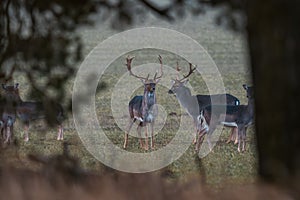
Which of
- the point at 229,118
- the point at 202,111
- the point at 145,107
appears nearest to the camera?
the point at 229,118

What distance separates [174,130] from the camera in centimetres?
1784

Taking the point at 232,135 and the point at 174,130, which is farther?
the point at 174,130

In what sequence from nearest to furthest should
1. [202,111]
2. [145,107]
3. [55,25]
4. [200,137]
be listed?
1. [55,25]
2. [200,137]
3. [145,107]
4. [202,111]

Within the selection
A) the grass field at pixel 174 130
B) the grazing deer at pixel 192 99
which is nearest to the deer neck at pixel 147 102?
the grass field at pixel 174 130

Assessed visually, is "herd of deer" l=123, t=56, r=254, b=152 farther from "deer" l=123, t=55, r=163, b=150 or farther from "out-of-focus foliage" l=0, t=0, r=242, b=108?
"out-of-focus foliage" l=0, t=0, r=242, b=108

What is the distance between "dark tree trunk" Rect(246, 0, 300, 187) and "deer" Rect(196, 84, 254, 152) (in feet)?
39.6

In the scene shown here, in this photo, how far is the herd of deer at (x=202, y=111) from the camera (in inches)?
648

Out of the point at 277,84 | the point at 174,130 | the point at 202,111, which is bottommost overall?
the point at 277,84

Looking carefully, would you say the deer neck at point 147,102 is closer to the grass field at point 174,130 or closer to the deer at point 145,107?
the deer at point 145,107

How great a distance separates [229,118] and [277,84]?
1291cm

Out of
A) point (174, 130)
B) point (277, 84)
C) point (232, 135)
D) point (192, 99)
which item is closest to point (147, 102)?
point (174, 130)

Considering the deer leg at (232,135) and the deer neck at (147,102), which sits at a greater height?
the deer neck at (147,102)

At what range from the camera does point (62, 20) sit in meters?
6.80

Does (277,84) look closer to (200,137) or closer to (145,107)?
(200,137)
